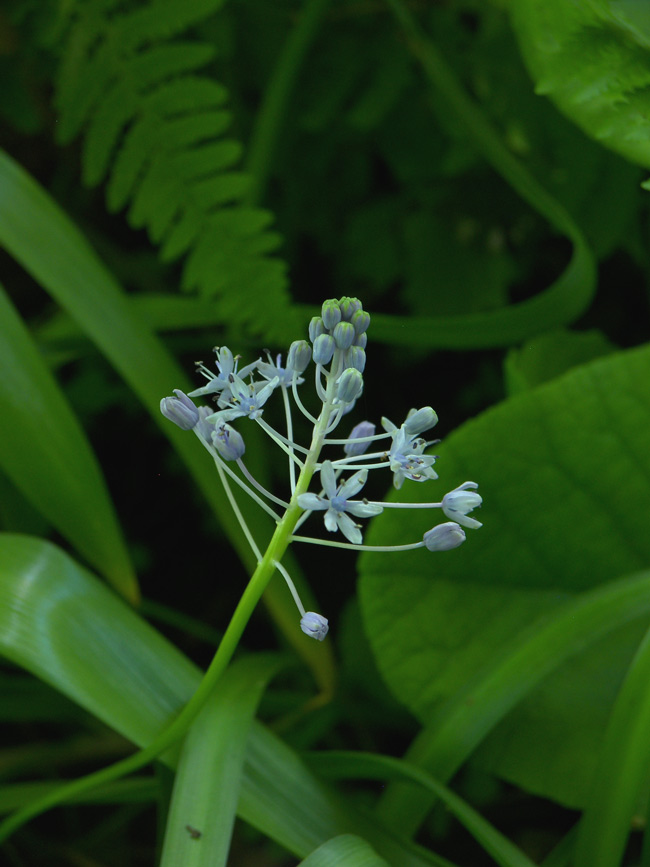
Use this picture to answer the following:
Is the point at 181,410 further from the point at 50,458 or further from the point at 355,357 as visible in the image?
the point at 50,458

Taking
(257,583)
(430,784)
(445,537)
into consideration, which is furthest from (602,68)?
(430,784)

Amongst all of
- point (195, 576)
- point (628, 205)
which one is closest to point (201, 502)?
point (195, 576)

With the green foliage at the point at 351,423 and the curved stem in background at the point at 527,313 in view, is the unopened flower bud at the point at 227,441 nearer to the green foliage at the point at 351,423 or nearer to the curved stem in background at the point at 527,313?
the green foliage at the point at 351,423

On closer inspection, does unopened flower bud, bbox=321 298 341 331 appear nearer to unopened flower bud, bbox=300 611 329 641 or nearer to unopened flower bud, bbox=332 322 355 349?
unopened flower bud, bbox=332 322 355 349

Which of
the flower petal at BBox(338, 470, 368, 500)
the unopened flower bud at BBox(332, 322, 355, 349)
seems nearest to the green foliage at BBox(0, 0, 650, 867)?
the flower petal at BBox(338, 470, 368, 500)

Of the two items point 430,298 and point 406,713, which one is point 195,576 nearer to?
point 406,713

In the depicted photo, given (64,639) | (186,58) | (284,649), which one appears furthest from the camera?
(284,649)

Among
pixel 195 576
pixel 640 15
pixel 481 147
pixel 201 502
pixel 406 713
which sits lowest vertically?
pixel 406 713
